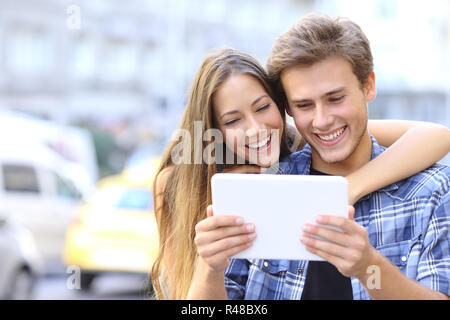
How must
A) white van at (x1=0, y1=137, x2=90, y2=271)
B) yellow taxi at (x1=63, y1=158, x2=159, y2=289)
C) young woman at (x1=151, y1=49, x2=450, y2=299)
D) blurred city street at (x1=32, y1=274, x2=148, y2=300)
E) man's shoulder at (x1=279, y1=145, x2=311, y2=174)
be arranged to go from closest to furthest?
young woman at (x1=151, y1=49, x2=450, y2=299) < man's shoulder at (x1=279, y1=145, x2=311, y2=174) < yellow taxi at (x1=63, y1=158, x2=159, y2=289) < blurred city street at (x1=32, y1=274, x2=148, y2=300) < white van at (x1=0, y1=137, x2=90, y2=271)

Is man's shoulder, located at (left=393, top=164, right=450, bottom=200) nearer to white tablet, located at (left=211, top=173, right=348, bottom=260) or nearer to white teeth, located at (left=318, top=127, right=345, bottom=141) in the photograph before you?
white teeth, located at (left=318, top=127, right=345, bottom=141)

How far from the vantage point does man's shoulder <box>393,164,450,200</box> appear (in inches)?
73.4

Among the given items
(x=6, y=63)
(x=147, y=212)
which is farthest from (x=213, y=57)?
(x=6, y=63)

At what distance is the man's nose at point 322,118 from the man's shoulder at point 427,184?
27 centimetres

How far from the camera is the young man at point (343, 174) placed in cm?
181

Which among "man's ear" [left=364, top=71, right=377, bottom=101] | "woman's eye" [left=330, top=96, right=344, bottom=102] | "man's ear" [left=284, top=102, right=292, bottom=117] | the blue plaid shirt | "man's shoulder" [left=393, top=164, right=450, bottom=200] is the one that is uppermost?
"man's ear" [left=364, top=71, right=377, bottom=101]

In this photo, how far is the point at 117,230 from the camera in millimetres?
7609

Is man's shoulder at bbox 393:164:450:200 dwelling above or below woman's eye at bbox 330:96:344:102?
below

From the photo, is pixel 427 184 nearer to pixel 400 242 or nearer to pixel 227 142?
pixel 400 242

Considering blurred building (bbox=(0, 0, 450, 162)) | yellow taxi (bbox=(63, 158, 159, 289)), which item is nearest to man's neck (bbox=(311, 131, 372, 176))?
yellow taxi (bbox=(63, 158, 159, 289))

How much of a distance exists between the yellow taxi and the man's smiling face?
220 inches

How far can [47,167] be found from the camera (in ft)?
33.2

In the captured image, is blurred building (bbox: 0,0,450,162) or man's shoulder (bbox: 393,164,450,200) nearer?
man's shoulder (bbox: 393,164,450,200)

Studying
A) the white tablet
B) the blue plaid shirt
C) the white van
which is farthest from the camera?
the white van
